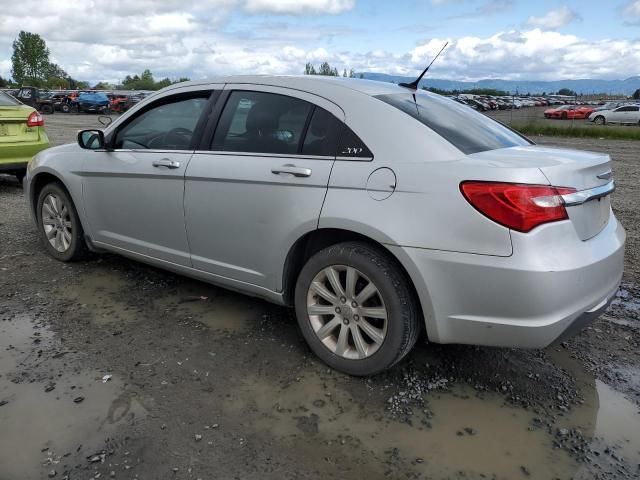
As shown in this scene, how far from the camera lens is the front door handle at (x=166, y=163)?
3.73m

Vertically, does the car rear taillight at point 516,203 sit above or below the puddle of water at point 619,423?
above

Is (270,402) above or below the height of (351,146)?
below

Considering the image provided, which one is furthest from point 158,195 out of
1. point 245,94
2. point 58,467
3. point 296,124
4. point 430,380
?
point 430,380

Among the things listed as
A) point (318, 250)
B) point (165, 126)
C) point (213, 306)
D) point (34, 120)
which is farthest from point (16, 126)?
point (318, 250)

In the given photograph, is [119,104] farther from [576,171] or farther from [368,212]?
[576,171]

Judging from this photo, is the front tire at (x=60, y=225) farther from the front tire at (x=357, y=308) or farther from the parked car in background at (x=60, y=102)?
the parked car in background at (x=60, y=102)

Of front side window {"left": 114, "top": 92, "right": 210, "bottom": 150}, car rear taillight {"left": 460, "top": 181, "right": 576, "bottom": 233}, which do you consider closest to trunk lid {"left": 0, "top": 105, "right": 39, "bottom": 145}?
front side window {"left": 114, "top": 92, "right": 210, "bottom": 150}

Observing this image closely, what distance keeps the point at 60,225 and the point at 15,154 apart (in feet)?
12.9

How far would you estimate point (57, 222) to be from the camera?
497 cm

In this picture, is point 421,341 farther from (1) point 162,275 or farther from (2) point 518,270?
(1) point 162,275

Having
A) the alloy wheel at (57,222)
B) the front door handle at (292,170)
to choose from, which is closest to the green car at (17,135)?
the alloy wheel at (57,222)

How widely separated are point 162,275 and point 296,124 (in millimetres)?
2122

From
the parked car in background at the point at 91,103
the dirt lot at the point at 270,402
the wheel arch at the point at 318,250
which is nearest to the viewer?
the dirt lot at the point at 270,402

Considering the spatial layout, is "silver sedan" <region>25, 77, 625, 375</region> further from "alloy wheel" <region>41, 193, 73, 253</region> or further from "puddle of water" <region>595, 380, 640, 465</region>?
"alloy wheel" <region>41, 193, 73, 253</region>
